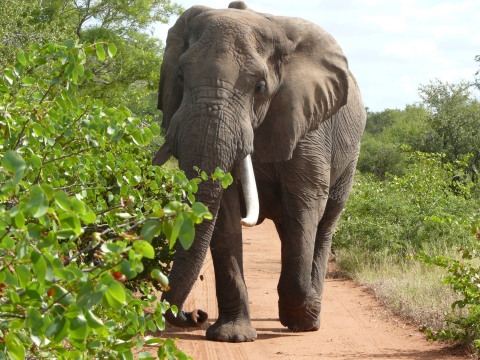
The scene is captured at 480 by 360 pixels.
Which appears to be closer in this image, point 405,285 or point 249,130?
point 249,130

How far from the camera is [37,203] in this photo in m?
1.84

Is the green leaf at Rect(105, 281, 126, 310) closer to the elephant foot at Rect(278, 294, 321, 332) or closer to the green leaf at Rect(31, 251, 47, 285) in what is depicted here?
the green leaf at Rect(31, 251, 47, 285)

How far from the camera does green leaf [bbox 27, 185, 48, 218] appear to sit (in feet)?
6.00

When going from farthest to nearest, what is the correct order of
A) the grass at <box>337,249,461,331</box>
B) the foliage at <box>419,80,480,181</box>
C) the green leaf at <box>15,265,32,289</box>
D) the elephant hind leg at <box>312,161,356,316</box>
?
the foliage at <box>419,80,480,181</box>
the elephant hind leg at <box>312,161,356,316</box>
the grass at <box>337,249,461,331</box>
the green leaf at <box>15,265,32,289</box>

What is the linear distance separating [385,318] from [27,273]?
6.08m

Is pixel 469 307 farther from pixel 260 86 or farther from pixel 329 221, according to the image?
pixel 329 221

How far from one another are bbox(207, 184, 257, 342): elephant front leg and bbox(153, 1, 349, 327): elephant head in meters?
0.34

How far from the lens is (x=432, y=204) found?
37.6ft

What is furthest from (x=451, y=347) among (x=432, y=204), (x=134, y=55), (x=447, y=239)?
(x=134, y=55)

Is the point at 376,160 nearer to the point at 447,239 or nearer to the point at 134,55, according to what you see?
the point at 134,55

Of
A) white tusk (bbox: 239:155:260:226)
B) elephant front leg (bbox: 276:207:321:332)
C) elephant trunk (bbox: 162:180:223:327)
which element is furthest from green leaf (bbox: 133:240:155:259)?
elephant front leg (bbox: 276:207:321:332)

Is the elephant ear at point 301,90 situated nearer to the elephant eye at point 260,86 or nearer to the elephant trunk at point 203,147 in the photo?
the elephant eye at point 260,86

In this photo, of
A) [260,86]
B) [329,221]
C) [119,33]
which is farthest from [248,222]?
[119,33]

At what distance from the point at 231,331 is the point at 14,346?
4.59 meters
